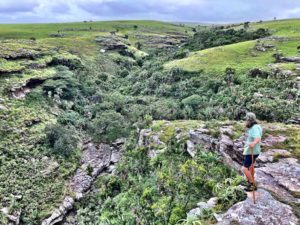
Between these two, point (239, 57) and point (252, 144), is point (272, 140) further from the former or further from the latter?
point (239, 57)

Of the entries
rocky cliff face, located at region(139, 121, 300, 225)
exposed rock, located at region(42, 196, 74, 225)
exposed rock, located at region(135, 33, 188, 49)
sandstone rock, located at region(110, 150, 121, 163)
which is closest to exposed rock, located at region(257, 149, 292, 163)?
rocky cliff face, located at region(139, 121, 300, 225)

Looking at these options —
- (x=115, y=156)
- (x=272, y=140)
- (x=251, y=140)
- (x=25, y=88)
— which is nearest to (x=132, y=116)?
(x=115, y=156)

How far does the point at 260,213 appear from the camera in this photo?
16.7m

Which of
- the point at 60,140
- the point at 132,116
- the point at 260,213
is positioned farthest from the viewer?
the point at 132,116

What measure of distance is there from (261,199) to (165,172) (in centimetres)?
1689

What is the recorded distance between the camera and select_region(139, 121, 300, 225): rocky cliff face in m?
16.9

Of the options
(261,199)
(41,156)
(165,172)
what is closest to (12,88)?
(41,156)

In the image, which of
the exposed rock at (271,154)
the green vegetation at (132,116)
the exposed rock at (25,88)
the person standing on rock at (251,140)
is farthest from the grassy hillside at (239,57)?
the person standing on rock at (251,140)

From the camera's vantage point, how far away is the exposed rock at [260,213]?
16.4 m

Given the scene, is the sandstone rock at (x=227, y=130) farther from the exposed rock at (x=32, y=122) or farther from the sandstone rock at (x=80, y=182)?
the exposed rock at (x=32, y=122)

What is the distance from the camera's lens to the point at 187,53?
9800 cm

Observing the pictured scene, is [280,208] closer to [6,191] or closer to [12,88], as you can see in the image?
[6,191]

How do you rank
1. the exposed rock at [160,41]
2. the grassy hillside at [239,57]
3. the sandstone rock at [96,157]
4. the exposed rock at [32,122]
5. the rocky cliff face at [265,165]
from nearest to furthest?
the rocky cliff face at [265,165]
the sandstone rock at [96,157]
the exposed rock at [32,122]
the grassy hillside at [239,57]
the exposed rock at [160,41]

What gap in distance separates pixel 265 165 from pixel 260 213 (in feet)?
21.1
